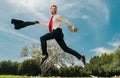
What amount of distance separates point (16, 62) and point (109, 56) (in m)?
62.7

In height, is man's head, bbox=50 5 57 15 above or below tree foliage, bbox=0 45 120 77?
below

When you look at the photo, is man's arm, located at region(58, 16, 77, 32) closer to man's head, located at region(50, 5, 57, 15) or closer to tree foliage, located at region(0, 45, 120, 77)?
man's head, located at region(50, 5, 57, 15)

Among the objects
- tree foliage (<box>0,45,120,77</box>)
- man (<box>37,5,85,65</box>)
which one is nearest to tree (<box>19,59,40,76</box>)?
tree foliage (<box>0,45,120,77</box>)

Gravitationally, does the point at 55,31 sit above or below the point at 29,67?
below

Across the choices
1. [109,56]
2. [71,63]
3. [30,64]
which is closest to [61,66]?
[71,63]

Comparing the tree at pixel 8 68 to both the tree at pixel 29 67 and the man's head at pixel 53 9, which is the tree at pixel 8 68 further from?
the man's head at pixel 53 9

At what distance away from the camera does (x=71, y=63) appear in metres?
79.5

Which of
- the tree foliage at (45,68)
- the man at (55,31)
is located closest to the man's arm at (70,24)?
the man at (55,31)

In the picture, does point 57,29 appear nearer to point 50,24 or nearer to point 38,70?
point 50,24

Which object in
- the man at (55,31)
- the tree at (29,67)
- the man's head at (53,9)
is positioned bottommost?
the man at (55,31)

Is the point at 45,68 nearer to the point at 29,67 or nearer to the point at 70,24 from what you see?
the point at 29,67

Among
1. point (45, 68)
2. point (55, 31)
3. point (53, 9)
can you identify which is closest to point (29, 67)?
point (45, 68)

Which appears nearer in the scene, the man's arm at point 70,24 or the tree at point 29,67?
the man's arm at point 70,24

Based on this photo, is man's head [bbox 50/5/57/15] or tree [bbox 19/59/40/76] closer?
man's head [bbox 50/5/57/15]
